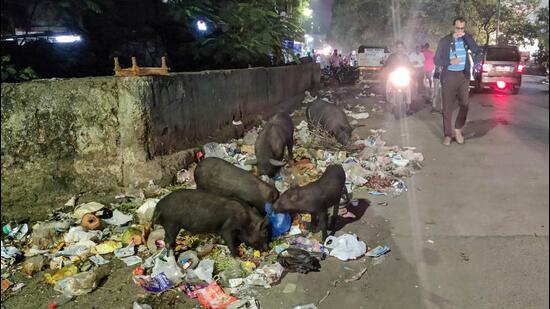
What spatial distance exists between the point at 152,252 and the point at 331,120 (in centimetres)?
463

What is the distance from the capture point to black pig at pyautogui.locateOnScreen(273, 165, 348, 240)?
4.45 m

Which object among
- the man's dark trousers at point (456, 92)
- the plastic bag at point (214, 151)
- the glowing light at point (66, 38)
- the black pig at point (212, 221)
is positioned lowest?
the black pig at point (212, 221)

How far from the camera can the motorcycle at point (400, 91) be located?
1066cm

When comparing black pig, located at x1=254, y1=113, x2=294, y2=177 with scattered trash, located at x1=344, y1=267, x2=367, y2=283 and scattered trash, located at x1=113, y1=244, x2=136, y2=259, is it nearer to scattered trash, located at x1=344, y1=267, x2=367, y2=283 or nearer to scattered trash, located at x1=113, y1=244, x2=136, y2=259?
scattered trash, located at x1=113, y1=244, x2=136, y2=259

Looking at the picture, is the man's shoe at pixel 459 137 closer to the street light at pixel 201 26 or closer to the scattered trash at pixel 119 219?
the scattered trash at pixel 119 219

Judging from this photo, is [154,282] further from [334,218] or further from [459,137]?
[459,137]

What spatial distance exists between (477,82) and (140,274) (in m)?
5.96

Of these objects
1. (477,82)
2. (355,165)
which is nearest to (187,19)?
(355,165)

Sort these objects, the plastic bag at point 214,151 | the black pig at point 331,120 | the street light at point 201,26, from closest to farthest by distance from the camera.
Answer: the plastic bag at point 214,151
the black pig at point 331,120
the street light at point 201,26

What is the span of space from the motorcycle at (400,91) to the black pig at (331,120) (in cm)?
257

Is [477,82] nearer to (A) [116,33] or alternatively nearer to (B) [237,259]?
(B) [237,259]

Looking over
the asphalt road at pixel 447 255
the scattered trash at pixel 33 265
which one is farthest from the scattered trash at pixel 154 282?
the scattered trash at pixel 33 265

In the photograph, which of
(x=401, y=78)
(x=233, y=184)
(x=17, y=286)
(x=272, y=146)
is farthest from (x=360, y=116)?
(x=17, y=286)

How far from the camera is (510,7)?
6.63ft
